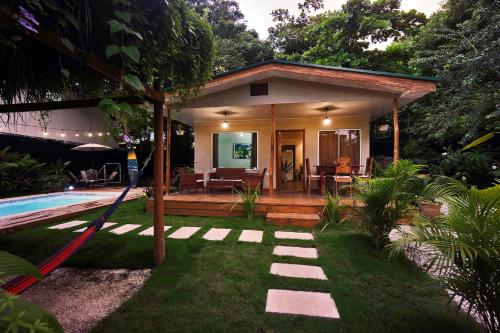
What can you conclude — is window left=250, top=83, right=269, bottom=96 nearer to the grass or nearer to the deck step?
the deck step

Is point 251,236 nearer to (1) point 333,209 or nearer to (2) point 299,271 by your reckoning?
(2) point 299,271

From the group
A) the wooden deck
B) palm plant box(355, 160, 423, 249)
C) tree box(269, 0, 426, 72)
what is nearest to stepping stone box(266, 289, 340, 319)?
palm plant box(355, 160, 423, 249)

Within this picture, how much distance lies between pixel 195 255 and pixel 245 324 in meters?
1.55

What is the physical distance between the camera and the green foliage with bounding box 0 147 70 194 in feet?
29.2

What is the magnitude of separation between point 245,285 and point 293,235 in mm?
1814

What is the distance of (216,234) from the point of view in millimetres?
4363

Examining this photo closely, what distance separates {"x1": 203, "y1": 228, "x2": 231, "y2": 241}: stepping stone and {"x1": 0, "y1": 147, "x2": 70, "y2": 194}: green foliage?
8.55 m

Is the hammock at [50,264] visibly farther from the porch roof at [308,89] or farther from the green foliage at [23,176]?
the green foliage at [23,176]

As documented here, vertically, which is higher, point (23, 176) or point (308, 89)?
point (308, 89)

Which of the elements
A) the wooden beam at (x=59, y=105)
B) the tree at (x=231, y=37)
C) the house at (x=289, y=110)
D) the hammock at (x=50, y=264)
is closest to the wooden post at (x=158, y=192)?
the wooden beam at (x=59, y=105)

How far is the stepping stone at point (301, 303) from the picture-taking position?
2.25 metres

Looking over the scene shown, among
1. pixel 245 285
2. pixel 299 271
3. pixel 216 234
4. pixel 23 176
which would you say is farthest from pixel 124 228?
pixel 23 176

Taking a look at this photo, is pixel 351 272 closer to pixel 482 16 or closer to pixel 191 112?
pixel 191 112

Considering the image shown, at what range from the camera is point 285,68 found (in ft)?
20.5
